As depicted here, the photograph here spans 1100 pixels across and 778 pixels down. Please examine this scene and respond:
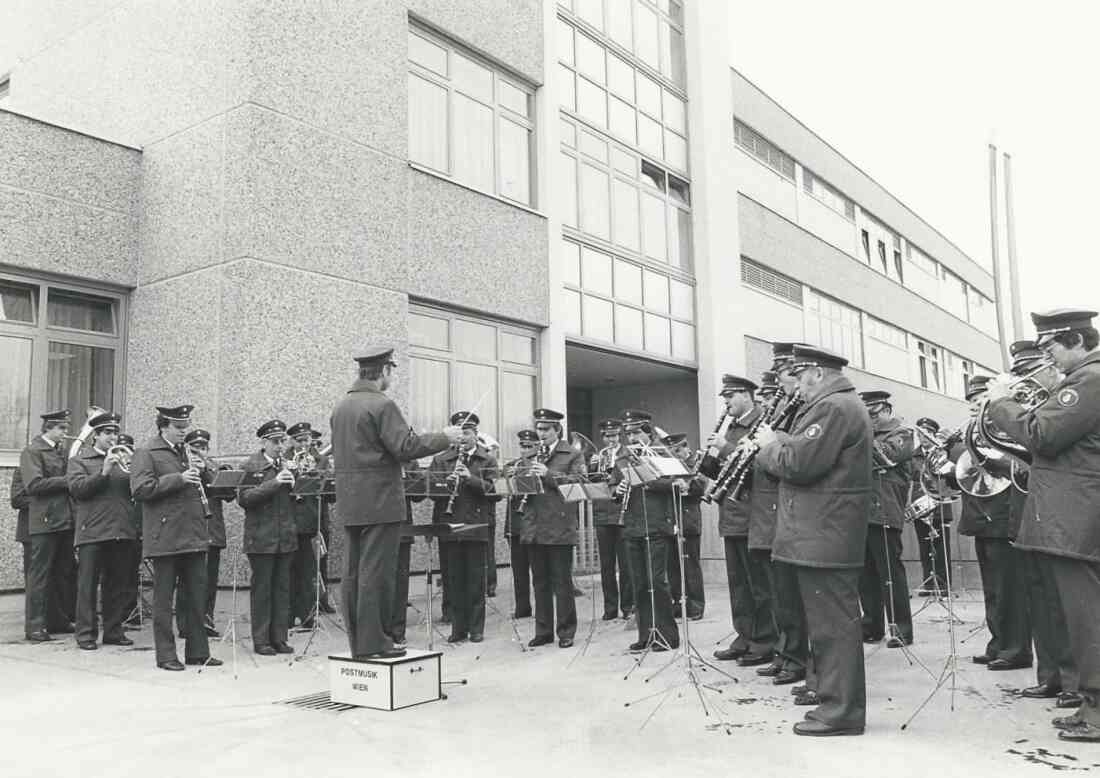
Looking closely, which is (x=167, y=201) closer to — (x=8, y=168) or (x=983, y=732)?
(x=8, y=168)

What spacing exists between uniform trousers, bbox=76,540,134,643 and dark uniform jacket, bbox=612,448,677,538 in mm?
4978

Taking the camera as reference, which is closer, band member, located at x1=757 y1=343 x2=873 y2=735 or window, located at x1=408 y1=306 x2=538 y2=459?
band member, located at x1=757 y1=343 x2=873 y2=735

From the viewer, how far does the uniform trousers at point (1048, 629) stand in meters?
6.13

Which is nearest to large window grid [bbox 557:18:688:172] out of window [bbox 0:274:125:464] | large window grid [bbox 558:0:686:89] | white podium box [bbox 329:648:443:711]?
large window grid [bbox 558:0:686:89]

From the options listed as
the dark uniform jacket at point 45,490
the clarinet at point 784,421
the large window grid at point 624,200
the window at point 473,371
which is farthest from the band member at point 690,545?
the large window grid at point 624,200

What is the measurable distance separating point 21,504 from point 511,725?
630cm

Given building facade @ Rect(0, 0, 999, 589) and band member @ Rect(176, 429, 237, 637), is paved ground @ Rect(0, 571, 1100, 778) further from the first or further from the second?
building facade @ Rect(0, 0, 999, 589)

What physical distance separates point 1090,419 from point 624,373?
14.0 metres

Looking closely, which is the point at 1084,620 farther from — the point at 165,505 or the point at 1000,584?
the point at 165,505

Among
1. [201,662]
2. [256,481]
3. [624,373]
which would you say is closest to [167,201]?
[256,481]

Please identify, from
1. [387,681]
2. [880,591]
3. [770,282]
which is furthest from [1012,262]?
[387,681]

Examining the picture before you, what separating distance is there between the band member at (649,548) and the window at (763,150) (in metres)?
14.6

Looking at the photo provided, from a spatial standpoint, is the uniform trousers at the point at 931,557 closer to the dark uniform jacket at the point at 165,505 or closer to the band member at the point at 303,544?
the band member at the point at 303,544

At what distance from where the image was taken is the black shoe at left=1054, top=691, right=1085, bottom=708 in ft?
19.9
